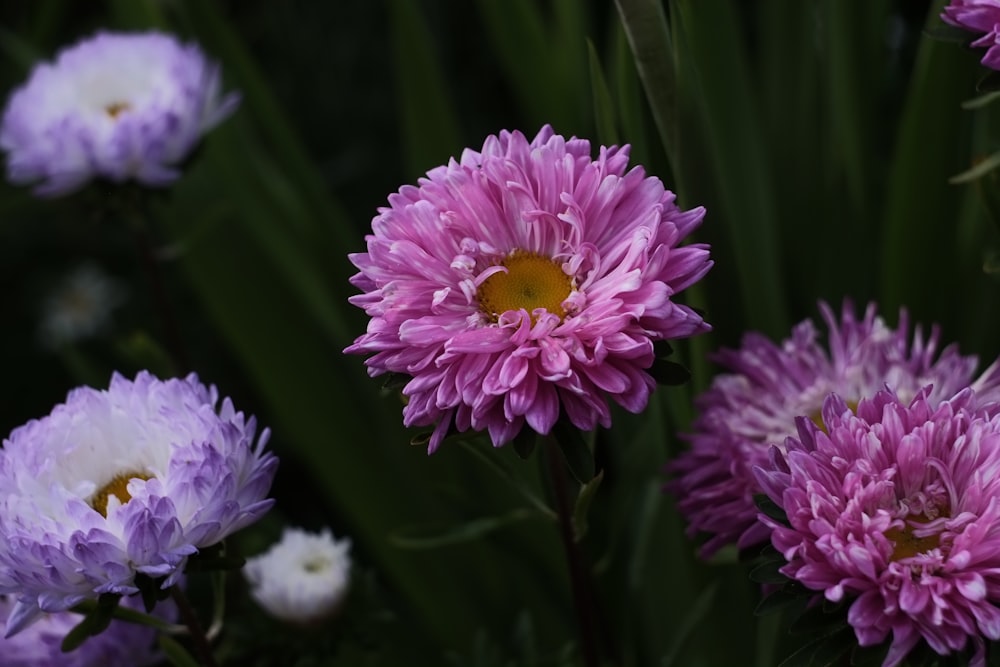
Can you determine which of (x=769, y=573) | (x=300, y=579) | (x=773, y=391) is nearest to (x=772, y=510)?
(x=769, y=573)

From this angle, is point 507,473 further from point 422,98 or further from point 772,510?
point 422,98

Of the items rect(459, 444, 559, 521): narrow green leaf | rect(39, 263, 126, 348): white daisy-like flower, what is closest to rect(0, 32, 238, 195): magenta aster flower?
rect(459, 444, 559, 521): narrow green leaf

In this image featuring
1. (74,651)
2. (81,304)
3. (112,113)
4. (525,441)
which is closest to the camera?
(525,441)

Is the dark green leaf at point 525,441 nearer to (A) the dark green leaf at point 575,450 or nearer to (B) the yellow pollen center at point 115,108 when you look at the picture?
(A) the dark green leaf at point 575,450

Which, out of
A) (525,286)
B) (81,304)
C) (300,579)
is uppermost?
(525,286)

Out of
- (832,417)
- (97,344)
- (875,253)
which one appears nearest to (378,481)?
(875,253)

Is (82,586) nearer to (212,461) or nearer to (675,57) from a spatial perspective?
(212,461)

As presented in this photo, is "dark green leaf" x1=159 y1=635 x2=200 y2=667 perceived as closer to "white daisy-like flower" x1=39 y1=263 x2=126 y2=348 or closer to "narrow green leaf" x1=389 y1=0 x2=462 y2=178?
"narrow green leaf" x1=389 y1=0 x2=462 y2=178
